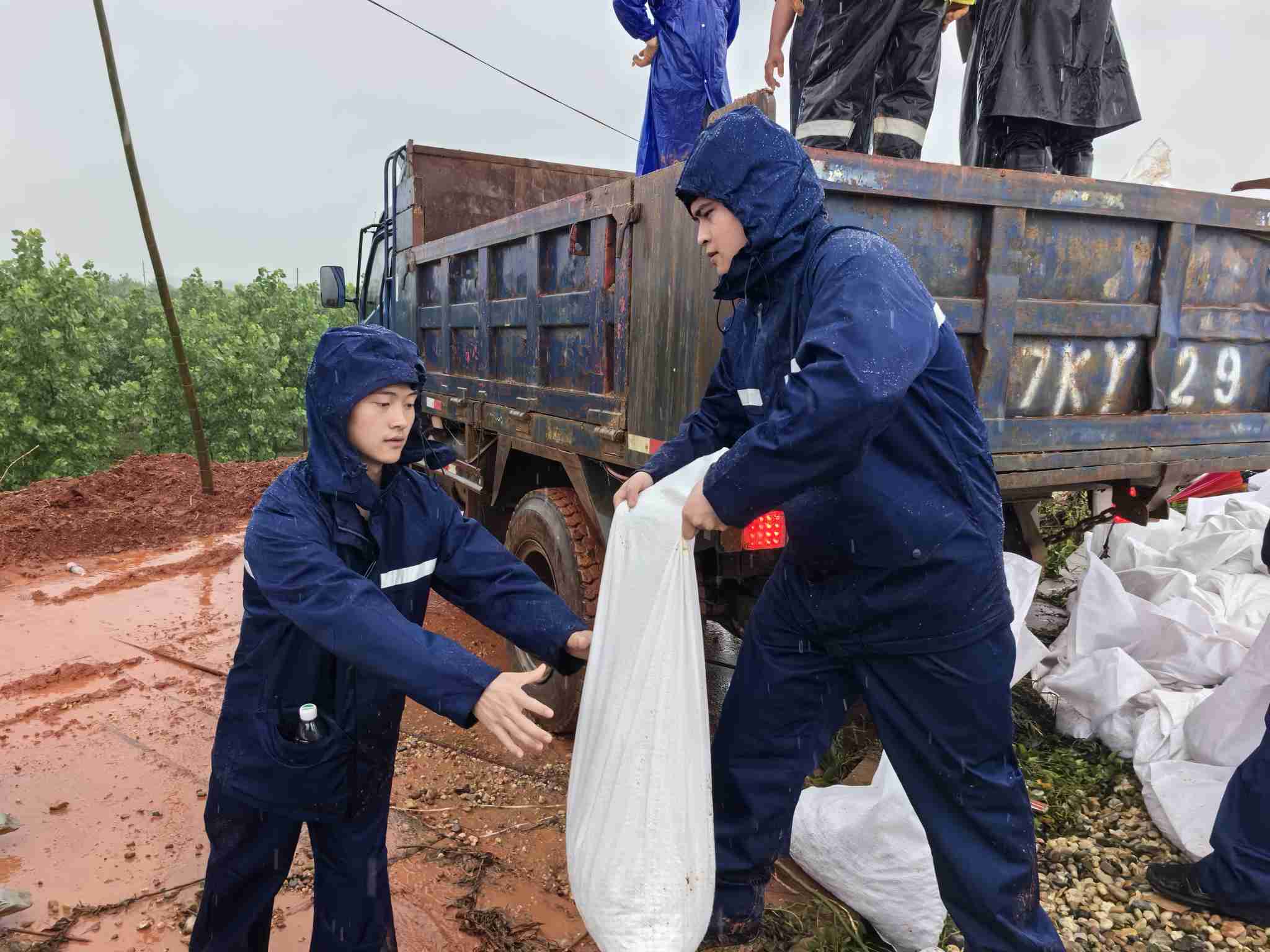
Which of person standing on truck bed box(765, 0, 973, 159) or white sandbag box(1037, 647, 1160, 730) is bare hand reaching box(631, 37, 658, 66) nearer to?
person standing on truck bed box(765, 0, 973, 159)

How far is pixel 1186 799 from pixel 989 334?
149 cm

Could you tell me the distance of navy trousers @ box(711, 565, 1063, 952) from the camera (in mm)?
1716

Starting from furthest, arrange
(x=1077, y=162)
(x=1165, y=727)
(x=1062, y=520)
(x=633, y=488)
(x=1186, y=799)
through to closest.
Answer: (x=1062, y=520)
(x=1077, y=162)
(x=1165, y=727)
(x=1186, y=799)
(x=633, y=488)

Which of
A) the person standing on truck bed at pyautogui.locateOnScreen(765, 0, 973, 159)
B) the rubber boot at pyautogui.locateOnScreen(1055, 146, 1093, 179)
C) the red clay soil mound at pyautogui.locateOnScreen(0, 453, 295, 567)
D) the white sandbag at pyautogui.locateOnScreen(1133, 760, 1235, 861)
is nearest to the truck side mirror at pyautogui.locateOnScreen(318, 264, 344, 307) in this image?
the red clay soil mound at pyautogui.locateOnScreen(0, 453, 295, 567)

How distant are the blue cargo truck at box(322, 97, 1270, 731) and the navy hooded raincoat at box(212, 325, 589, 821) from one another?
82 centimetres

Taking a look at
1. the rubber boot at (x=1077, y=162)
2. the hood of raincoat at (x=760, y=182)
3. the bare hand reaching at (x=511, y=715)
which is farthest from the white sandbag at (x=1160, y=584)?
the bare hand reaching at (x=511, y=715)

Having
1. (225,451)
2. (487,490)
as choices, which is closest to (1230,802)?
(487,490)

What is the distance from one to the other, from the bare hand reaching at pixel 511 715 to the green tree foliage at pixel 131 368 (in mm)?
18139

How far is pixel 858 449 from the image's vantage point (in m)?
1.45

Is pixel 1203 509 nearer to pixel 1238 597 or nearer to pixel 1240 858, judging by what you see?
pixel 1238 597

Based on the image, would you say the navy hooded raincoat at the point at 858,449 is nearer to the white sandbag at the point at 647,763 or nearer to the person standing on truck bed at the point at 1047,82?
the white sandbag at the point at 647,763

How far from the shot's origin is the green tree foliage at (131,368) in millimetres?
16281

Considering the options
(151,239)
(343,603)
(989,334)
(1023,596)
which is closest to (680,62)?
(989,334)

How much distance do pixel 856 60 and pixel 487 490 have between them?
2467 mm
